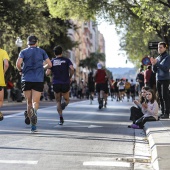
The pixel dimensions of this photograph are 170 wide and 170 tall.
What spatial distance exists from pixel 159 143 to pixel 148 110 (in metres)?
4.47

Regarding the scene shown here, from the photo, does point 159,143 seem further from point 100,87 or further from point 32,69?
point 100,87

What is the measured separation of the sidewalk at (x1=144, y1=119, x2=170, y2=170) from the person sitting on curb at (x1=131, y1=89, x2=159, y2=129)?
33 centimetres

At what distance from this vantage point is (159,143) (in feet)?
29.2

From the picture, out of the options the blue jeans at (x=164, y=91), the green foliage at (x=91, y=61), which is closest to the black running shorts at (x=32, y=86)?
the blue jeans at (x=164, y=91)

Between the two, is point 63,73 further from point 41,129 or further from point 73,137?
point 73,137

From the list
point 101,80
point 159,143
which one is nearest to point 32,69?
point 159,143

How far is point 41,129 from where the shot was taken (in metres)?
12.4

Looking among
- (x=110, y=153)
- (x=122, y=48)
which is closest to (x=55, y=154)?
(x=110, y=153)

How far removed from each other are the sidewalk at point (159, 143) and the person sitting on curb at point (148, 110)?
1.07ft

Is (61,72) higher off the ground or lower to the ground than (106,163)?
higher

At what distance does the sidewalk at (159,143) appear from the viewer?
23.3ft

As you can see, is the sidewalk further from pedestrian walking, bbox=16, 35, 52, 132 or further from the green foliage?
the green foliage

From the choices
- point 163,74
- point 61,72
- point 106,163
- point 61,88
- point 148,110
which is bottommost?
point 106,163

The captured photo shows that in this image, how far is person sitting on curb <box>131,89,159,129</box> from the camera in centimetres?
1322
